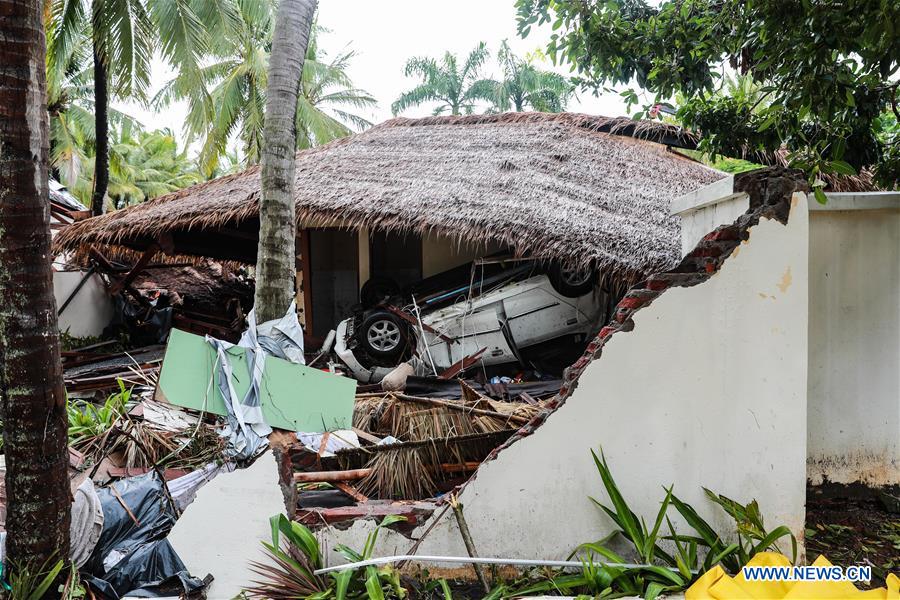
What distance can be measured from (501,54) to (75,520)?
27.3 meters

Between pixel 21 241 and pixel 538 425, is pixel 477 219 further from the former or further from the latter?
pixel 21 241

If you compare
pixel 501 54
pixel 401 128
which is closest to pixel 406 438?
pixel 401 128

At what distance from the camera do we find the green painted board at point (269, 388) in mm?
5445

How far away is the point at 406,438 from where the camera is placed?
5152 mm

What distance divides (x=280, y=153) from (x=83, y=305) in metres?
7.78

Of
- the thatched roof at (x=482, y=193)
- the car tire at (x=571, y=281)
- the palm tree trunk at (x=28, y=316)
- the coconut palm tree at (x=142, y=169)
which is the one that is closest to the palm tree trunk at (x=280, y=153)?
the thatched roof at (x=482, y=193)

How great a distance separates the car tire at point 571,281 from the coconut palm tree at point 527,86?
2060cm

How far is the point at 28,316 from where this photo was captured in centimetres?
292

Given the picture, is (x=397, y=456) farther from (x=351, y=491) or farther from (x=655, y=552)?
(x=655, y=552)

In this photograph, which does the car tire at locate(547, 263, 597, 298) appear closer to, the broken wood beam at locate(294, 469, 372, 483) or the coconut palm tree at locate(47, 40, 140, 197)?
the broken wood beam at locate(294, 469, 372, 483)

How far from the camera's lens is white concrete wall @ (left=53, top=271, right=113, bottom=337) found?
10844 mm

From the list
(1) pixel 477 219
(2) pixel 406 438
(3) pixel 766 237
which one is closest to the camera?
(3) pixel 766 237

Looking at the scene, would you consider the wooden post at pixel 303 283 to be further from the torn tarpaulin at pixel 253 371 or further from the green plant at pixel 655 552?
the green plant at pixel 655 552

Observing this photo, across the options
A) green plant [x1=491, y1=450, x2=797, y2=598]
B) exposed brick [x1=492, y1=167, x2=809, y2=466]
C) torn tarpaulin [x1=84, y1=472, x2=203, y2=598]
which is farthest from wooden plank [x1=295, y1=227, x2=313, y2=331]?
green plant [x1=491, y1=450, x2=797, y2=598]
